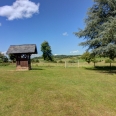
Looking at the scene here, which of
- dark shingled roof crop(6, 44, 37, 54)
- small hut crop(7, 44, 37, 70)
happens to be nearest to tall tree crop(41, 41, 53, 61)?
dark shingled roof crop(6, 44, 37, 54)

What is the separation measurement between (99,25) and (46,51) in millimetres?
35481

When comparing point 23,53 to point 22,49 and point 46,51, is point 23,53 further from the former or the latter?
point 46,51

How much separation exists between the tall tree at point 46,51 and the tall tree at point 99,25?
33.1 meters

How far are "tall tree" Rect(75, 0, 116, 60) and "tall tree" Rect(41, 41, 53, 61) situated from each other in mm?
33070

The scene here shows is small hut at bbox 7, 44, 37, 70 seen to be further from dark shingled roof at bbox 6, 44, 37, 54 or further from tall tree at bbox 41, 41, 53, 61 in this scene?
tall tree at bbox 41, 41, 53, 61

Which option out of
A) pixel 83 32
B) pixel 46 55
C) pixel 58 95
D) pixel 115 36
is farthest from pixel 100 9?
pixel 46 55

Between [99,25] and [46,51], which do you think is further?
[46,51]

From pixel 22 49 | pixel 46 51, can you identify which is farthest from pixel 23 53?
pixel 46 51

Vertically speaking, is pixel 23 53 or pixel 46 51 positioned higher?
pixel 46 51

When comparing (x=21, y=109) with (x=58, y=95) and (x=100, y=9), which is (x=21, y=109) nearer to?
(x=58, y=95)

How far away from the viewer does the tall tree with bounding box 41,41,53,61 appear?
52625mm

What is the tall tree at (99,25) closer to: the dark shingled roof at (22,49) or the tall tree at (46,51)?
the dark shingled roof at (22,49)

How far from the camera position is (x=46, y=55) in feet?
175

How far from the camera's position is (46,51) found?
52.8 metres
